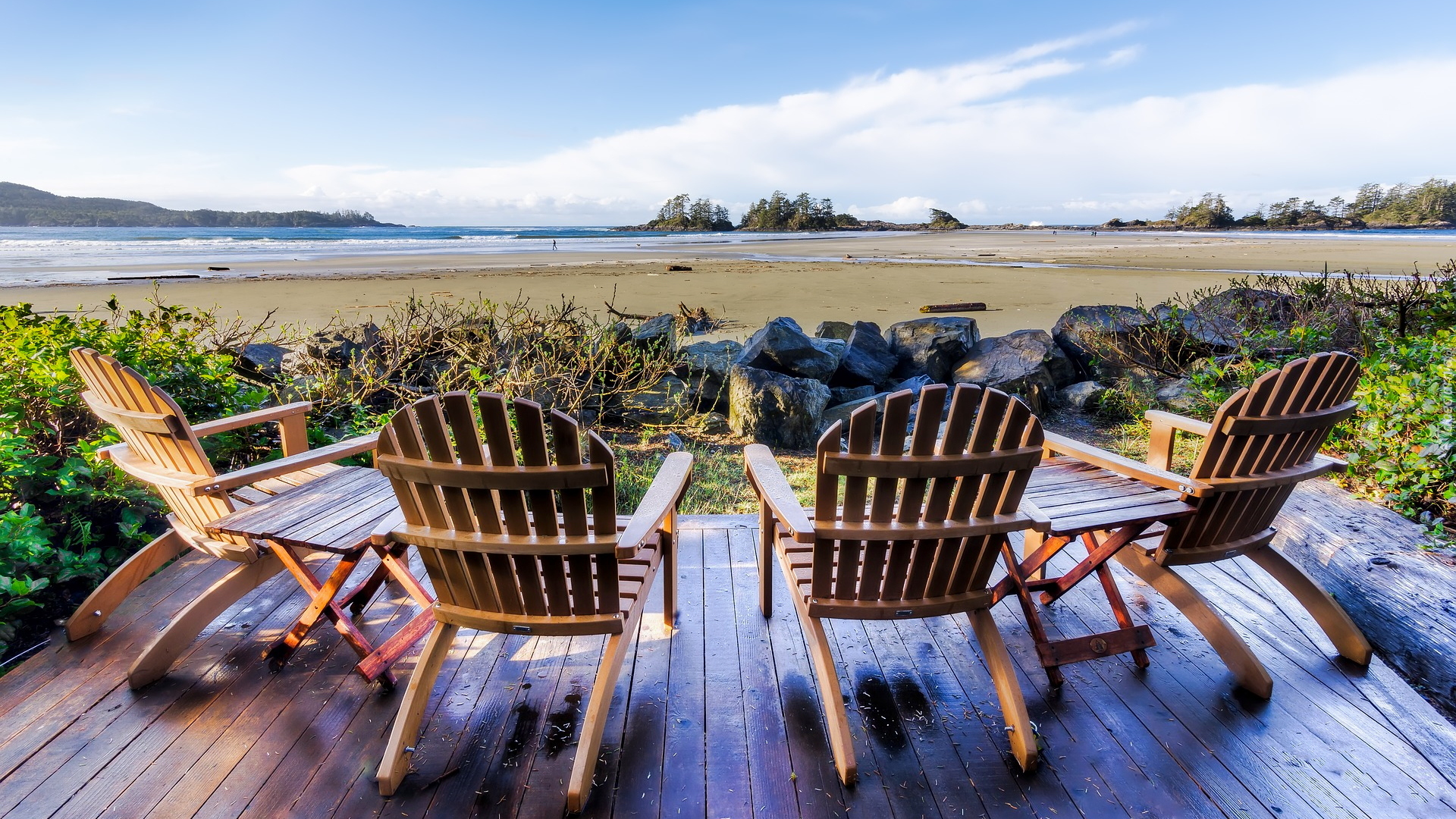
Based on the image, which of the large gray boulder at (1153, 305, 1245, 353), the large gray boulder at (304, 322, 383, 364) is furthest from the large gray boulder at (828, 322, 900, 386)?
the large gray boulder at (304, 322, 383, 364)

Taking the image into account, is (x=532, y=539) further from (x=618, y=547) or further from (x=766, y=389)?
(x=766, y=389)

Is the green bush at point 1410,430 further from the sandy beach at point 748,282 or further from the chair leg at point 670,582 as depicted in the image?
the sandy beach at point 748,282

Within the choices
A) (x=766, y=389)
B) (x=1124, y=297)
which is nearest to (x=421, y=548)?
(x=766, y=389)

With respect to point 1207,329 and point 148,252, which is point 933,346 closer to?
point 1207,329

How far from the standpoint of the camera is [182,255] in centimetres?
2514

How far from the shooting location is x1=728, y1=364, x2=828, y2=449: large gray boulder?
17.9 ft

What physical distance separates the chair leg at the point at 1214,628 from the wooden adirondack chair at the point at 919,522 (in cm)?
65

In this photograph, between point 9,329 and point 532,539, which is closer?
point 532,539

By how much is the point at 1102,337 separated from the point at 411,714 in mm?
6671

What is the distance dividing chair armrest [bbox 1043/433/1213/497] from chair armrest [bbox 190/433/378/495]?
7.44 feet

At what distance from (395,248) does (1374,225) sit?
6988 centimetres

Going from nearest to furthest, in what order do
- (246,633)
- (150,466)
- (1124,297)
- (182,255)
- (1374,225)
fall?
(150,466)
(246,633)
(1124,297)
(182,255)
(1374,225)

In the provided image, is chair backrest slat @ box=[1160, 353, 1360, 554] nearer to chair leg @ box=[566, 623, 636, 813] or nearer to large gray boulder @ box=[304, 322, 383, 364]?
chair leg @ box=[566, 623, 636, 813]

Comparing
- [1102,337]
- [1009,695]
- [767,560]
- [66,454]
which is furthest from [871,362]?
[66,454]
